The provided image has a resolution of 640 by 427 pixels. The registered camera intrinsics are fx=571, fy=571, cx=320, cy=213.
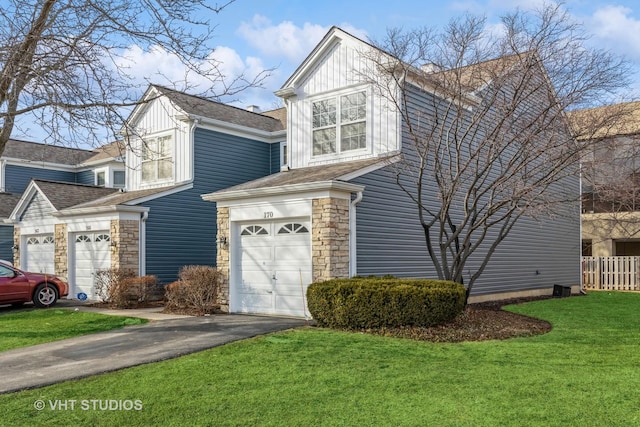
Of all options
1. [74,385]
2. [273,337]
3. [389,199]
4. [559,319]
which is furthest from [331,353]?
[559,319]

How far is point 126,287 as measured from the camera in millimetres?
15414

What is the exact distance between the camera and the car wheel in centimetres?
1583

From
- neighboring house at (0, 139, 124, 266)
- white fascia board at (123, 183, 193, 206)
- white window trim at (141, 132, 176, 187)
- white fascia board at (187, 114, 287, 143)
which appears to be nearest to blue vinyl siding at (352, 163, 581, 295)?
white fascia board at (187, 114, 287, 143)

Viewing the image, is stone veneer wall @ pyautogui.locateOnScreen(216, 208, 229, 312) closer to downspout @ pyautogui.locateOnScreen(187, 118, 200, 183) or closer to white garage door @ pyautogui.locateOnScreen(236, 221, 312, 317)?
white garage door @ pyautogui.locateOnScreen(236, 221, 312, 317)

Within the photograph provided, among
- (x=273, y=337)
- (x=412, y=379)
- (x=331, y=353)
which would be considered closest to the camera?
(x=412, y=379)

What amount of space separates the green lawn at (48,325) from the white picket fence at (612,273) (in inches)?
796

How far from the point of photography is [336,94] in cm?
1519

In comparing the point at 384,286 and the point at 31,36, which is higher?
the point at 31,36

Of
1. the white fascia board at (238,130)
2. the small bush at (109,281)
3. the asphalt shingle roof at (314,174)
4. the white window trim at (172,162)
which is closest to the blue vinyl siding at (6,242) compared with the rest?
the white window trim at (172,162)

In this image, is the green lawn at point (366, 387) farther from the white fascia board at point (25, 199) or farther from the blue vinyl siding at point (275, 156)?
the white fascia board at point (25, 199)

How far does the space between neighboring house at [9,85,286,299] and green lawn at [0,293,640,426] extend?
9089 millimetres

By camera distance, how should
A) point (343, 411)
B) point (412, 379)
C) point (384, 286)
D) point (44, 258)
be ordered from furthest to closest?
point (44, 258)
point (384, 286)
point (412, 379)
point (343, 411)

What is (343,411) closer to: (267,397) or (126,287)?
(267,397)

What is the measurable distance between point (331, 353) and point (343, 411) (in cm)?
263
